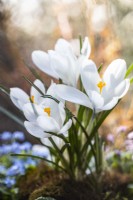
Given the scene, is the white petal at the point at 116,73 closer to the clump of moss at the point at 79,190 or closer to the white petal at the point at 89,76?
the white petal at the point at 89,76

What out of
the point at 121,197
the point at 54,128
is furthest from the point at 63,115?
the point at 121,197

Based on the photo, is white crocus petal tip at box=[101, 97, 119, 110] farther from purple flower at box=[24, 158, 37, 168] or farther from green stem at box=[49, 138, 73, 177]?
purple flower at box=[24, 158, 37, 168]

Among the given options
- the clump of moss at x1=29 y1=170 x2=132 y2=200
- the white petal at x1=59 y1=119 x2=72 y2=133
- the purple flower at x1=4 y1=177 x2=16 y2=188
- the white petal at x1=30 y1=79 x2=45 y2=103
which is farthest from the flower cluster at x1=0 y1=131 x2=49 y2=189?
the white petal at x1=59 y1=119 x2=72 y2=133

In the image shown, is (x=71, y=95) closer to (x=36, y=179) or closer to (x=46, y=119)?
(x=46, y=119)

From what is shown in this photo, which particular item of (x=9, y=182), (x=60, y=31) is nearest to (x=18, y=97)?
(x=9, y=182)

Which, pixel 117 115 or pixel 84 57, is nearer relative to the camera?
pixel 84 57

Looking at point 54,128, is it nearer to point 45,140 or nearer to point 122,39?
point 45,140
